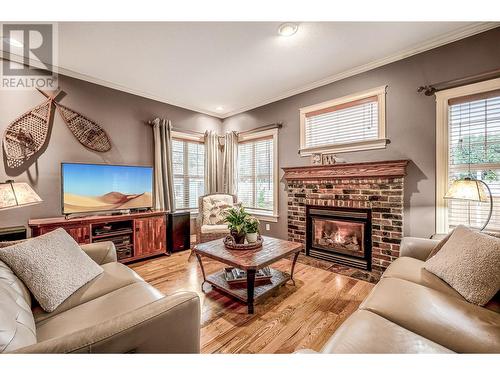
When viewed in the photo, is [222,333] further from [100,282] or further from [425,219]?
[425,219]

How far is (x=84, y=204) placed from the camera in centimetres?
284

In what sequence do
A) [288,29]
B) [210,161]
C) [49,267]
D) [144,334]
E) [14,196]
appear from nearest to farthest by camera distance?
[144,334], [49,267], [14,196], [288,29], [210,161]

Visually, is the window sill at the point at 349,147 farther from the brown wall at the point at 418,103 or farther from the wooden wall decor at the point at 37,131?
the wooden wall decor at the point at 37,131

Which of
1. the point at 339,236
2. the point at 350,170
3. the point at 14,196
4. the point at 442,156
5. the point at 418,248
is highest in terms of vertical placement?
the point at 442,156

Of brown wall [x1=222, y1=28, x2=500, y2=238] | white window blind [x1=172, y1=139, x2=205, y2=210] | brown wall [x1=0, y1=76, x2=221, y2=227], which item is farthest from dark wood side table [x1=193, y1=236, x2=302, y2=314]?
brown wall [x1=0, y1=76, x2=221, y2=227]

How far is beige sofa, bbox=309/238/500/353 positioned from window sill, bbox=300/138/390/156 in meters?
1.77

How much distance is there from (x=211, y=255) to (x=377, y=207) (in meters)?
2.11

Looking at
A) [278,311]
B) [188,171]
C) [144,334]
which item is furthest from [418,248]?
[188,171]

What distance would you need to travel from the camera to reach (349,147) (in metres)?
2.96

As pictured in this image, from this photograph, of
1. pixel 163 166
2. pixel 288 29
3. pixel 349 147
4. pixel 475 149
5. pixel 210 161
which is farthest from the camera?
pixel 210 161

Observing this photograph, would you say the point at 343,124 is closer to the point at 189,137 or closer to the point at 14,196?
the point at 189,137

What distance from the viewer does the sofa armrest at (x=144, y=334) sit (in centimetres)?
68

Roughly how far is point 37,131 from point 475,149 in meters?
5.00

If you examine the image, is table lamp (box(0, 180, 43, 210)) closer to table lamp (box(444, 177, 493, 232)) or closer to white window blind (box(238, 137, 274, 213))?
white window blind (box(238, 137, 274, 213))
